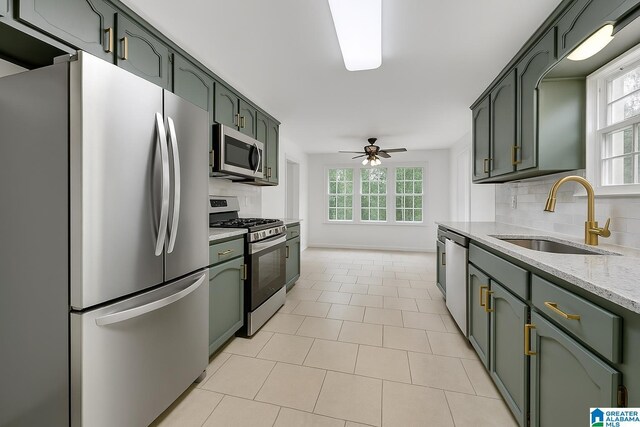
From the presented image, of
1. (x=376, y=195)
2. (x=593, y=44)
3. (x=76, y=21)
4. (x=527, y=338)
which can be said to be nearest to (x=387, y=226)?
(x=376, y=195)

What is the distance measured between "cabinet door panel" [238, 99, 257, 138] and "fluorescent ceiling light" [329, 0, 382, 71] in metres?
1.41

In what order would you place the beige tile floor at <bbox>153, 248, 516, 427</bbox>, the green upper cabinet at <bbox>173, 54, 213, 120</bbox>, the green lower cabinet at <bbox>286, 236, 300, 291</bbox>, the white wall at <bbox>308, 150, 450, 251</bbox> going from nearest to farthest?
the beige tile floor at <bbox>153, 248, 516, 427</bbox>, the green upper cabinet at <bbox>173, 54, 213, 120</bbox>, the green lower cabinet at <bbox>286, 236, 300, 291</bbox>, the white wall at <bbox>308, 150, 450, 251</bbox>

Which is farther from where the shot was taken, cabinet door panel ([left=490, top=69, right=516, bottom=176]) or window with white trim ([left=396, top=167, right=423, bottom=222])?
window with white trim ([left=396, top=167, right=423, bottom=222])

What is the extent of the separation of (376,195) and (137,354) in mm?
6150

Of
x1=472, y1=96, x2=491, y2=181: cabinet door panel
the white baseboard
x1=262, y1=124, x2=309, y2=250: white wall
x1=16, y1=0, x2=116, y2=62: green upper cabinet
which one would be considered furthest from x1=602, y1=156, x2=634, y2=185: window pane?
the white baseboard

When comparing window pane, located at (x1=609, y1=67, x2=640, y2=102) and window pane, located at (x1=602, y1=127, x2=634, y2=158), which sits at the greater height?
window pane, located at (x1=609, y1=67, x2=640, y2=102)

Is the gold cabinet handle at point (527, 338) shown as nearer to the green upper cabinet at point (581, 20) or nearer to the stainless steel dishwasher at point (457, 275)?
the stainless steel dishwasher at point (457, 275)

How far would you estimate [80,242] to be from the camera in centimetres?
103

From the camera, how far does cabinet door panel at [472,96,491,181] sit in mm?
2859

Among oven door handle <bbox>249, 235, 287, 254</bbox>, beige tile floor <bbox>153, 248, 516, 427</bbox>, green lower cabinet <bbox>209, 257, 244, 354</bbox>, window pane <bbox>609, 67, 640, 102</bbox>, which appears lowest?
beige tile floor <bbox>153, 248, 516, 427</bbox>

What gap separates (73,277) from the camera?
1.04 meters

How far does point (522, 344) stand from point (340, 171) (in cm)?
601

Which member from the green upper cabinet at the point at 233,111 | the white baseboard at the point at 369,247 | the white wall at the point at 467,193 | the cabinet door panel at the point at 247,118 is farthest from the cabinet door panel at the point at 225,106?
the white baseboard at the point at 369,247

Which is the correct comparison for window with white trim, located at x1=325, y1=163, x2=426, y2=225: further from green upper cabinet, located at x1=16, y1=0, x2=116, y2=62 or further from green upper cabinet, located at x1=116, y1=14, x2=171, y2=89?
green upper cabinet, located at x1=16, y1=0, x2=116, y2=62
